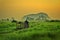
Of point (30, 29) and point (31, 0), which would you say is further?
point (31, 0)

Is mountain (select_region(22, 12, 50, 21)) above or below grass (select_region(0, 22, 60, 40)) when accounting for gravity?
above

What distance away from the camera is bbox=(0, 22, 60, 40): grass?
174cm

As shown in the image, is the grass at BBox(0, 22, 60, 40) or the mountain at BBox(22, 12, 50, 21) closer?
the grass at BBox(0, 22, 60, 40)

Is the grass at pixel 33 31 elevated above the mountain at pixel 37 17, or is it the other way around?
the mountain at pixel 37 17

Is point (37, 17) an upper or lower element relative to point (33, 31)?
upper

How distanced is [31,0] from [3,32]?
58cm

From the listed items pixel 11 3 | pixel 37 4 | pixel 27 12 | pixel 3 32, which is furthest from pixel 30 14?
pixel 3 32

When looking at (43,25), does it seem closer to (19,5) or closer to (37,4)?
(37,4)

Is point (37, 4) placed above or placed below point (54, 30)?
above

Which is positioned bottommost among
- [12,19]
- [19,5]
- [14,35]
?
[14,35]

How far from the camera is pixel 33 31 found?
1.80 m

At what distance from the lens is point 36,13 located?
1.91 meters

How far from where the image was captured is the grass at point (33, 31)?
174 centimetres

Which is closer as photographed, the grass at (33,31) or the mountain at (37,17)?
the grass at (33,31)
